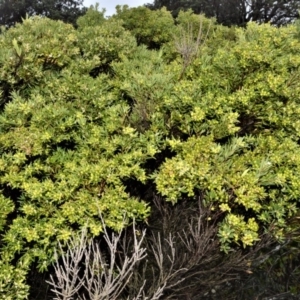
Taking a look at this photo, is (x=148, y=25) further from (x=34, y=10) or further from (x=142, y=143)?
(x=34, y=10)

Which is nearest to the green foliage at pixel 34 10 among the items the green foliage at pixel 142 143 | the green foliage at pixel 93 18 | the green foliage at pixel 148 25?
the green foliage at pixel 148 25

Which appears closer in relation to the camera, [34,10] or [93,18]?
[93,18]

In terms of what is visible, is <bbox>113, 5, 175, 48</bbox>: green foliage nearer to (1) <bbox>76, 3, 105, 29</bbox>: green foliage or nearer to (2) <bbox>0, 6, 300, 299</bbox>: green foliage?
(1) <bbox>76, 3, 105, 29</bbox>: green foliage

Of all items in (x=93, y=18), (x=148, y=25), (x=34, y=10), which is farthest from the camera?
(x=34, y=10)

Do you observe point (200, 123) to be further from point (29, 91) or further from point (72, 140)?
point (29, 91)

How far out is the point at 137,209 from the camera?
122 inches

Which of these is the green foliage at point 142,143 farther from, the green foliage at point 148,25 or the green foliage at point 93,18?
the green foliage at point 148,25

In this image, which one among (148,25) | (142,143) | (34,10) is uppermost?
(34,10)

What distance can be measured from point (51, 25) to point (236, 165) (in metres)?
3.29

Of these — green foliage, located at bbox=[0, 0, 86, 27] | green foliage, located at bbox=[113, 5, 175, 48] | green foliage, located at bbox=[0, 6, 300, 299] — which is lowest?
green foliage, located at bbox=[0, 6, 300, 299]

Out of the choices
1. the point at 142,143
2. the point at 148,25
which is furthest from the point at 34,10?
the point at 142,143

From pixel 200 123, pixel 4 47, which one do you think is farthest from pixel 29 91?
pixel 200 123

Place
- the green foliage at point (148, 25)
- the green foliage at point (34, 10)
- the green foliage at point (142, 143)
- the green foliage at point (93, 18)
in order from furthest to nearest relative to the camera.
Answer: the green foliage at point (34, 10), the green foliage at point (148, 25), the green foliage at point (93, 18), the green foliage at point (142, 143)

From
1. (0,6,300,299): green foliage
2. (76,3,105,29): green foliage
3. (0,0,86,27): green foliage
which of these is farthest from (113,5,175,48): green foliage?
(0,0,86,27): green foliage
